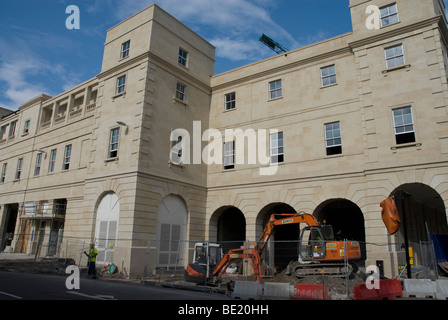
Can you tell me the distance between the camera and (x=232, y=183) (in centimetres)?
2555

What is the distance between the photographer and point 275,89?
25.8 metres

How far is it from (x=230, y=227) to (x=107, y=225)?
10.8 metres

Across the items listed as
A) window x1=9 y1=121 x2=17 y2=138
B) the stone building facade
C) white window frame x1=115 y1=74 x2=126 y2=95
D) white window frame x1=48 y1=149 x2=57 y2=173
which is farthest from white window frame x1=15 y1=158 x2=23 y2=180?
white window frame x1=115 y1=74 x2=126 y2=95

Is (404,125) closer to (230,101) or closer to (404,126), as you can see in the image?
(404,126)

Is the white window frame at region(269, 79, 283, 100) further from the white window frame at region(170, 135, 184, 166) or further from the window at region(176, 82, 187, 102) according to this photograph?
the white window frame at region(170, 135, 184, 166)

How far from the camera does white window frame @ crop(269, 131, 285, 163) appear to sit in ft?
79.3

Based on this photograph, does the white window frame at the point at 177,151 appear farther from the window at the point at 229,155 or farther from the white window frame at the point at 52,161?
the white window frame at the point at 52,161

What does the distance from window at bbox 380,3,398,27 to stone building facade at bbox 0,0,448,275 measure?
11 cm

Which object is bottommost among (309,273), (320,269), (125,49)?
(309,273)

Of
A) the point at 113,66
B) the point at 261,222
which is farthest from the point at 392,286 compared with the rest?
the point at 113,66

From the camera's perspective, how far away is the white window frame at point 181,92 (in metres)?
26.3

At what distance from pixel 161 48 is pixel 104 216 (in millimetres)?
12407

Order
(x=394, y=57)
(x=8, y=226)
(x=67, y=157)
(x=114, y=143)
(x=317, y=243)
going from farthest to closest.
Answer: (x=8, y=226) < (x=67, y=157) < (x=114, y=143) < (x=394, y=57) < (x=317, y=243)

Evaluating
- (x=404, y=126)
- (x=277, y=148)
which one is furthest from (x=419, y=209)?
(x=277, y=148)
